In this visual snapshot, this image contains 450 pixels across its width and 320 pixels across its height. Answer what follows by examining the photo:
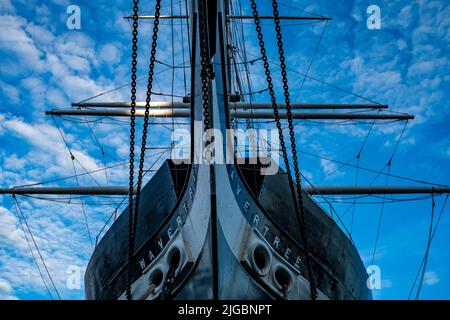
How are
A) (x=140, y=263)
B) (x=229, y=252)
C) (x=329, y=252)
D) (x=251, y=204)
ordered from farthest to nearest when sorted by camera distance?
(x=329, y=252), (x=140, y=263), (x=251, y=204), (x=229, y=252)

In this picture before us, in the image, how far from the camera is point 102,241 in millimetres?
9445

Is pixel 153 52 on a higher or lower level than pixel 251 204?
higher

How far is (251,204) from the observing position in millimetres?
7266
